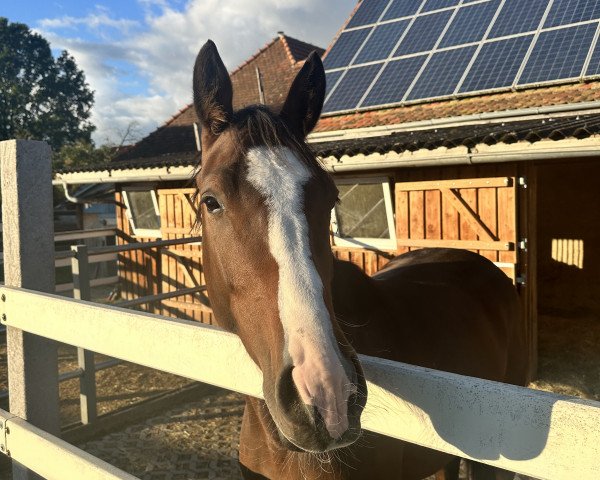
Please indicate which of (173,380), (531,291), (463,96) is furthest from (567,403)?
(463,96)

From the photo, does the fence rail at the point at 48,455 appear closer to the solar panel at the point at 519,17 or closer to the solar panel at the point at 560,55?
the solar panel at the point at 560,55

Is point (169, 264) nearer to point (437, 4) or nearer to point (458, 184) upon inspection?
point (458, 184)

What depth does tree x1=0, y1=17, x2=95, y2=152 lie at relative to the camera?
113 ft

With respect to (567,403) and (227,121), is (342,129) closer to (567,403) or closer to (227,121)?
(227,121)

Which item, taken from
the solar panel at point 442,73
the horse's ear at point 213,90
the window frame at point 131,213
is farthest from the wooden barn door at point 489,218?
the window frame at point 131,213

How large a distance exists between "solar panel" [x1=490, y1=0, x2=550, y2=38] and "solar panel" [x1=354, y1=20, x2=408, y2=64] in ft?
6.53

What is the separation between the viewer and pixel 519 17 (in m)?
8.95

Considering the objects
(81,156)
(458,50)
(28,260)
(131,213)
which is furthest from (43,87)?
(28,260)

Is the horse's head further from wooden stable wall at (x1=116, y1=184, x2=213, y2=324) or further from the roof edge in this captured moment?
wooden stable wall at (x1=116, y1=184, x2=213, y2=324)

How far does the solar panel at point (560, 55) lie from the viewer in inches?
292

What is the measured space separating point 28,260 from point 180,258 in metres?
7.51

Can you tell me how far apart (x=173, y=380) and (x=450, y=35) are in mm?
7912

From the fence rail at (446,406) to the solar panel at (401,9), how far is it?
1104cm

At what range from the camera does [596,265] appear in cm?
994
